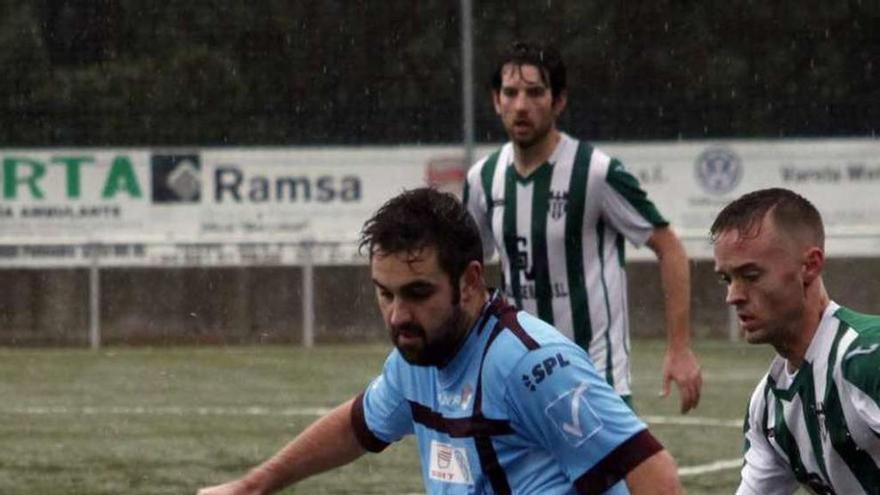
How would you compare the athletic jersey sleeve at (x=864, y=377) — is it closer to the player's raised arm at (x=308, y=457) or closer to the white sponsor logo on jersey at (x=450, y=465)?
the white sponsor logo on jersey at (x=450, y=465)

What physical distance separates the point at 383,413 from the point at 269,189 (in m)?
16.5

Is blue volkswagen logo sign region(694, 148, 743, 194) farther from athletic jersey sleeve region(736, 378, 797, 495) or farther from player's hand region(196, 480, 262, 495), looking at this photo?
player's hand region(196, 480, 262, 495)

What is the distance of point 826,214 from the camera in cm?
2142

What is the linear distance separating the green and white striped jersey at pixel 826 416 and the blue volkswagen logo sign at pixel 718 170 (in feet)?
53.5

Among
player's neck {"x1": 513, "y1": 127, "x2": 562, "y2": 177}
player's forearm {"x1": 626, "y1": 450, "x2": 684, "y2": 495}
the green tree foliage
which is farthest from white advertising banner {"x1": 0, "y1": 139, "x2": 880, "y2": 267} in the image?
player's forearm {"x1": 626, "y1": 450, "x2": 684, "y2": 495}

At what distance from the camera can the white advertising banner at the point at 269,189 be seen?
69.4 feet

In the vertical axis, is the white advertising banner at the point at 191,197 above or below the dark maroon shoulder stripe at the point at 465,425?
below

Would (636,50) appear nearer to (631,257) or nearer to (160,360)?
(631,257)

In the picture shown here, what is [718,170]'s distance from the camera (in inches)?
845

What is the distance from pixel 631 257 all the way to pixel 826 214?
6.39ft

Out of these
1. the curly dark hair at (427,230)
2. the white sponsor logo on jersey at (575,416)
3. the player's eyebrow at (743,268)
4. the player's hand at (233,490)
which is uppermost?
the curly dark hair at (427,230)

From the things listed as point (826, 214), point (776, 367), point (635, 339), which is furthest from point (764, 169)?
point (776, 367)

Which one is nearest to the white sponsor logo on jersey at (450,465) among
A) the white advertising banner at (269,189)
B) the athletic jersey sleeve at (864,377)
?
the athletic jersey sleeve at (864,377)

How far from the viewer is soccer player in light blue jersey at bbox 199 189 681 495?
15.4 feet
